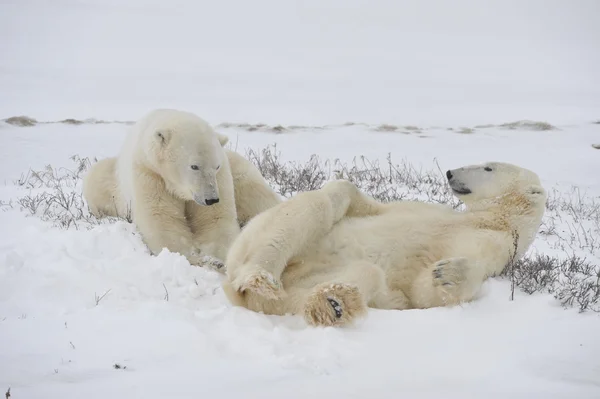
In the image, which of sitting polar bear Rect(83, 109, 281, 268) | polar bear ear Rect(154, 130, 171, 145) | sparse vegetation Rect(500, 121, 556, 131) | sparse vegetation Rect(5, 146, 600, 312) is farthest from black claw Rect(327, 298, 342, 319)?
sparse vegetation Rect(500, 121, 556, 131)

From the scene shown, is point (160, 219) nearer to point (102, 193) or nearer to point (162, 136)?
point (162, 136)

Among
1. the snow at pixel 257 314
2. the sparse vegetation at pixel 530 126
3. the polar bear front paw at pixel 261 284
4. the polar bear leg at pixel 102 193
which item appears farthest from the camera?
the sparse vegetation at pixel 530 126

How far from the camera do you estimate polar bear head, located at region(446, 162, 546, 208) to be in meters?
4.32

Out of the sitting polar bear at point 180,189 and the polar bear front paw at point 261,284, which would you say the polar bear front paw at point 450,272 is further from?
the sitting polar bear at point 180,189

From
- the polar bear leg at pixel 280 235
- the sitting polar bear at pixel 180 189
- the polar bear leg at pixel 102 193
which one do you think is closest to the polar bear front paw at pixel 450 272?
the polar bear leg at pixel 280 235

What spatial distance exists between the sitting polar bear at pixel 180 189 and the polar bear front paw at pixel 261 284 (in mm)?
1318

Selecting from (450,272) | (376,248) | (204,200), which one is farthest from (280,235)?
(204,200)

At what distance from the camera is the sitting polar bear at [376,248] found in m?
3.39

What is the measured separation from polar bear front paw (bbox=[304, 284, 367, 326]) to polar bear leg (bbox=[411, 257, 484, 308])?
50 centimetres

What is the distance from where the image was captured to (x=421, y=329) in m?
3.13

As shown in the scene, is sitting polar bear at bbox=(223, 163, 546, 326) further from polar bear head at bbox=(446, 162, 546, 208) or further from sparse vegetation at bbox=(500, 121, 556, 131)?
sparse vegetation at bbox=(500, 121, 556, 131)

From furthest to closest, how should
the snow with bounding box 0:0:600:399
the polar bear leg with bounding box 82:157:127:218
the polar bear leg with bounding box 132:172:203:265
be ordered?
the polar bear leg with bounding box 82:157:127:218, the polar bear leg with bounding box 132:172:203:265, the snow with bounding box 0:0:600:399

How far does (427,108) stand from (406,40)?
33.5 meters

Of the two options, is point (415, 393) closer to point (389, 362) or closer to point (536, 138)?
point (389, 362)
